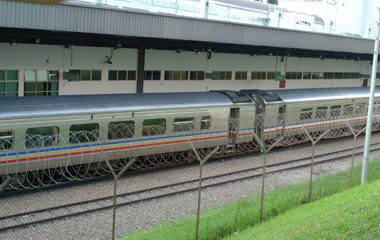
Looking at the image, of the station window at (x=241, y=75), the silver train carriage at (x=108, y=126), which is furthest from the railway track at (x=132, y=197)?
the station window at (x=241, y=75)

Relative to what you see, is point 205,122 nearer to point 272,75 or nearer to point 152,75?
point 152,75

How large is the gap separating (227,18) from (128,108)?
9.23 meters

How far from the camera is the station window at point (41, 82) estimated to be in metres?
18.9

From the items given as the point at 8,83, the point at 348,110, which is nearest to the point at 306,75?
the point at 348,110

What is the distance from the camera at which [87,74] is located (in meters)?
20.5

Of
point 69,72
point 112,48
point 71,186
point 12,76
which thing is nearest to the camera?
point 71,186

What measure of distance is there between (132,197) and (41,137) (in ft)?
10.3

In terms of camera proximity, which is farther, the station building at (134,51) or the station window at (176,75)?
the station window at (176,75)

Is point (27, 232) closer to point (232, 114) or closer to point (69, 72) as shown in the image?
point (69, 72)

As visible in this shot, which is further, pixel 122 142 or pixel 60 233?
pixel 122 142

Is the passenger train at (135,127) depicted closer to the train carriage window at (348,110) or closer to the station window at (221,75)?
the train carriage window at (348,110)

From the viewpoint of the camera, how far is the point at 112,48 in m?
21.1

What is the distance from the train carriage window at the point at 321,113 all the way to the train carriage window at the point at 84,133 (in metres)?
13.4

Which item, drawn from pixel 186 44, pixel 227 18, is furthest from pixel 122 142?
pixel 227 18
